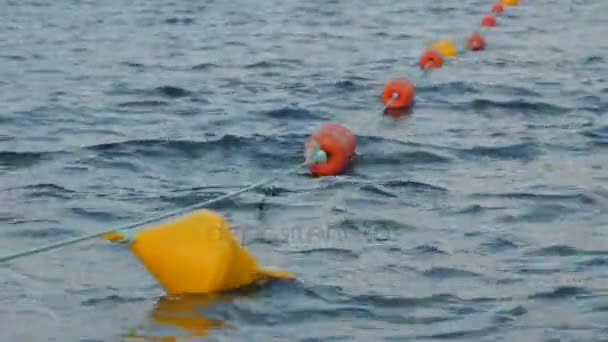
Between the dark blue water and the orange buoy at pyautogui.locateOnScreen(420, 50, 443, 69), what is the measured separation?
5.7 inches

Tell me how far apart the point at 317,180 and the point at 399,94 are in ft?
11.2

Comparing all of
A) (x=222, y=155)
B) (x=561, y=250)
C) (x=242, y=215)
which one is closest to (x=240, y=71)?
(x=222, y=155)

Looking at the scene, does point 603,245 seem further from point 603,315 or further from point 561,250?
point 603,315

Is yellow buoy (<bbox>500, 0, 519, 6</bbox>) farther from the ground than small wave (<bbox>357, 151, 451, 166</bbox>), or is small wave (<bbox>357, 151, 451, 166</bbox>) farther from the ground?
yellow buoy (<bbox>500, 0, 519, 6</bbox>)

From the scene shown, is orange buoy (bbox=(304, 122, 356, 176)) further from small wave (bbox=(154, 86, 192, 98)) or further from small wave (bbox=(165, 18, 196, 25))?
small wave (bbox=(165, 18, 196, 25))

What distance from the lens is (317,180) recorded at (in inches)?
368

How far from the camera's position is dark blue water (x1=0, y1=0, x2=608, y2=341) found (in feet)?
20.8

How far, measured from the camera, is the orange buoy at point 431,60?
49.7 ft

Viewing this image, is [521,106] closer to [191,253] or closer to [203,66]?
[203,66]

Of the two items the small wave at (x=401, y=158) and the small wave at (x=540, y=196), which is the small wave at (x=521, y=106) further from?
the small wave at (x=540, y=196)

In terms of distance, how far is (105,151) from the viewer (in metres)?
10.3

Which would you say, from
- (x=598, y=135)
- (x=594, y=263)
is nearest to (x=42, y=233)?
(x=594, y=263)

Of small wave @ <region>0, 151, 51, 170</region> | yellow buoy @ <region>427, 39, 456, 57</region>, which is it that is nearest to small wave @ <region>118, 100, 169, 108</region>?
small wave @ <region>0, 151, 51, 170</region>

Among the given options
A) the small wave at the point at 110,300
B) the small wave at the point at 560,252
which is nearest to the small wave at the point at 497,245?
the small wave at the point at 560,252
